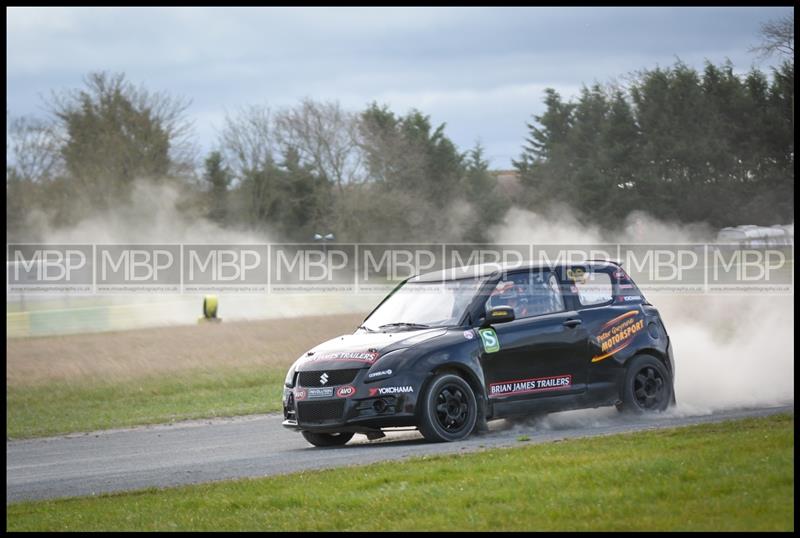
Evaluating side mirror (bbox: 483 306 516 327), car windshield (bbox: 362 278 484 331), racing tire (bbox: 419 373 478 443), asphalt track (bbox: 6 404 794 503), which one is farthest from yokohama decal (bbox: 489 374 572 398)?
car windshield (bbox: 362 278 484 331)

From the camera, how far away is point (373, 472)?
31.0ft

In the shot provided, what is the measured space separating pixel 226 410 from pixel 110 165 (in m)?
41.3

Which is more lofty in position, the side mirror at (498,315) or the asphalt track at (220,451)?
the side mirror at (498,315)

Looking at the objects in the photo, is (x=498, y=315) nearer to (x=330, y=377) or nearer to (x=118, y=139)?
(x=330, y=377)

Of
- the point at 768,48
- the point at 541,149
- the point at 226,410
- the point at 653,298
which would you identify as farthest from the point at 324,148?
the point at 226,410

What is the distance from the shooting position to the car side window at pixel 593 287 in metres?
13.0

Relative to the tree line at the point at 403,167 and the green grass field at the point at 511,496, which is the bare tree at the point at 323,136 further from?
the green grass field at the point at 511,496

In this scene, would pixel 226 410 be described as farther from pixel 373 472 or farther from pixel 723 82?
pixel 723 82

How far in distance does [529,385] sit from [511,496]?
4.43 meters

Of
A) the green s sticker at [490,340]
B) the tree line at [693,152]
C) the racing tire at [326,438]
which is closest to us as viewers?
the green s sticker at [490,340]

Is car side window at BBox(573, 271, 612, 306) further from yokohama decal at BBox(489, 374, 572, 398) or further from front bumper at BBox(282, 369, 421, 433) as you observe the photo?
front bumper at BBox(282, 369, 421, 433)

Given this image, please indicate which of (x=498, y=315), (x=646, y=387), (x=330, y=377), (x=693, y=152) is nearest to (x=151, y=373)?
(x=330, y=377)

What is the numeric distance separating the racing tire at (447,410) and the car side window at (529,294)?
100cm

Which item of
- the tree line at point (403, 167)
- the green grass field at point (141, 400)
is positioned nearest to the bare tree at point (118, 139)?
the tree line at point (403, 167)
